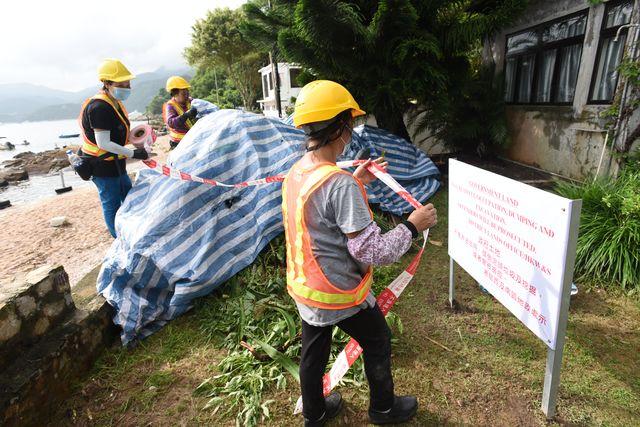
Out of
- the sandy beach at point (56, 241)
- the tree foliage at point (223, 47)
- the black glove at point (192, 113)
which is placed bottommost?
the sandy beach at point (56, 241)

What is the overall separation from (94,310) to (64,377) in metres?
0.48

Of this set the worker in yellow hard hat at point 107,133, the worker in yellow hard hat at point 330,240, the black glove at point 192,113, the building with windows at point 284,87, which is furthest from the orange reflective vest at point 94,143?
the building with windows at point 284,87

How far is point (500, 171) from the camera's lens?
6777 mm

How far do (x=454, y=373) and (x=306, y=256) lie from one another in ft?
4.75

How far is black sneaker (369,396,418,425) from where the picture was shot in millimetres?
1938

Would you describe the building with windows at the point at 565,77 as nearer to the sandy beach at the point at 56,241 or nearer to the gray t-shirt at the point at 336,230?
the gray t-shirt at the point at 336,230

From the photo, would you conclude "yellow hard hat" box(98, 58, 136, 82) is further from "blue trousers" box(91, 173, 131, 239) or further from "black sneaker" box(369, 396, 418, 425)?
"black sneaker" box(369, 396, 418, 425)

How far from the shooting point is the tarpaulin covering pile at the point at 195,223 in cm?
294

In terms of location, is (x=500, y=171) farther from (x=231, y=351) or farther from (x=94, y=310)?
(x=94, y=310)

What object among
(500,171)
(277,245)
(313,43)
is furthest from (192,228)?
(500,171)

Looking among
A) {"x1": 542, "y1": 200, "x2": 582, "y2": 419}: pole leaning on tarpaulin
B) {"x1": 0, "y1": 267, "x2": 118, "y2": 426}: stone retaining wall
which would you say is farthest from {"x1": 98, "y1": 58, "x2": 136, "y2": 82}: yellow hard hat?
{"x1": 542, "y1": 200, "x2": 582, "y2": 419}: pole leaning on tarpaulin

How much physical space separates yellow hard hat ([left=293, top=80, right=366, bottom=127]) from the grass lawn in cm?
166

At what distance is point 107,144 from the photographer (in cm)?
339

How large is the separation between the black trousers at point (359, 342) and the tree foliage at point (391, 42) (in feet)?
15.6
